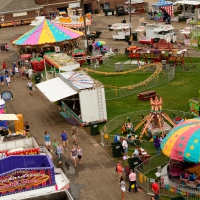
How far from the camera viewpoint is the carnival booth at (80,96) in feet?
117

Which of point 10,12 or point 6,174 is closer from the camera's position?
point 6,174

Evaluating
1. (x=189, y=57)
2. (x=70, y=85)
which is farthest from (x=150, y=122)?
(x=189, y=57)

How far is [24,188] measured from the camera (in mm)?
23719

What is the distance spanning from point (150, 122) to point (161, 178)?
7.19m

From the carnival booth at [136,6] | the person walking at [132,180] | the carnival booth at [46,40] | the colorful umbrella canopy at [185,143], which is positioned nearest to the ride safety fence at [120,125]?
the colorful umbrella canopy at [185,143]

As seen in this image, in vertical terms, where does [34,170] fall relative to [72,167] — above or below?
above

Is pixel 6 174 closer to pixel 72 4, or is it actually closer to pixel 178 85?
pixel 178 85

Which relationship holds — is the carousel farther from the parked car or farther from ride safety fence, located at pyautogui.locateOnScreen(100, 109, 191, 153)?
ride safety fence, located at pyautogui.locateOnScreen(100, 109, 191, 153)

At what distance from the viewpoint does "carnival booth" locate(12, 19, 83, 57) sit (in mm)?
56812

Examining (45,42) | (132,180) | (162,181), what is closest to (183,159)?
(162,181)

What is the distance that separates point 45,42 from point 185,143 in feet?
109

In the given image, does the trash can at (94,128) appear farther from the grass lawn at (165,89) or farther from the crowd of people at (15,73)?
the crowd of people at (15,73)

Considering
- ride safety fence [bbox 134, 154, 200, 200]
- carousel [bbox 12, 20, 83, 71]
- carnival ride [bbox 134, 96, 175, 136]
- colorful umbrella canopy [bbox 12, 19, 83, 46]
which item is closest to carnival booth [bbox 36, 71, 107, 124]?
carnival ride [bbox 134, 96, 175, 136]

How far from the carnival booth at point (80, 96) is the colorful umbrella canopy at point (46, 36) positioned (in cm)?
1812
